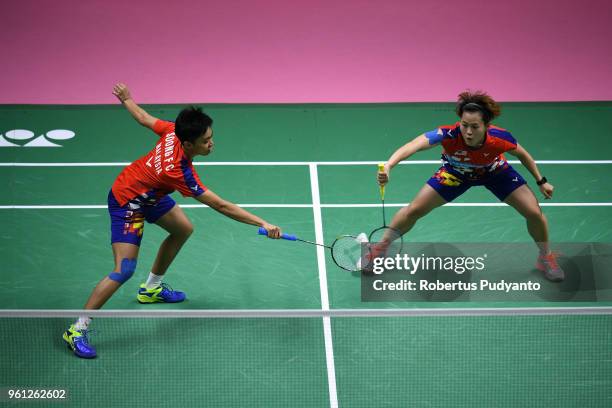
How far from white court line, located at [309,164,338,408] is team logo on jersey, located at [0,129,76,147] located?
2980 millimetres

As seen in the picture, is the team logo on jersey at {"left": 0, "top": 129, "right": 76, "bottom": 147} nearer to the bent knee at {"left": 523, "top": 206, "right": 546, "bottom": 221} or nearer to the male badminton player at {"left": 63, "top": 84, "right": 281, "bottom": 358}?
the male badminton player at {"left": 63, "top": 84, "right": 281, "bottom": 358}

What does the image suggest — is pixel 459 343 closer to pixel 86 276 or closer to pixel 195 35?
pixel 86 276

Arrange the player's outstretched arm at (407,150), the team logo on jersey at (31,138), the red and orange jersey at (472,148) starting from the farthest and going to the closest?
the team logo on jersey at (31,138)
the red and orange jersey at (472,148)
the player's outstretched arm at (407,150)

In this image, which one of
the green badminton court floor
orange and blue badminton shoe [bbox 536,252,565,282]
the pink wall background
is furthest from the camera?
the pink wall background

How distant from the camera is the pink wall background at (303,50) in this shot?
36.6ft

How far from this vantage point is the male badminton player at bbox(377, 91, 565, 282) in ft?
21.4

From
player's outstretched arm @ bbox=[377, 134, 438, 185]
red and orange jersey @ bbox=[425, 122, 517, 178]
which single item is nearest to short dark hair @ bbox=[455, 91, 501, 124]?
red and orange jersey @ bbox=[425, 122, 517, 178]

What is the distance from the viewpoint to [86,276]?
296 inches

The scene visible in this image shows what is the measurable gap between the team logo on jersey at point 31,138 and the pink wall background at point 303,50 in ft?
3.02

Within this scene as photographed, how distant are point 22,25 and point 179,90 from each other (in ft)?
9.42

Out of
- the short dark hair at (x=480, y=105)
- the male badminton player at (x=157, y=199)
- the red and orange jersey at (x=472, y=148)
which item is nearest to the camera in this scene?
the male badminton player at (x=157, y=199)

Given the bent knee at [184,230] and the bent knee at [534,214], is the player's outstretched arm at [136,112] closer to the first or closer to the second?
the bent knee at [184,230]

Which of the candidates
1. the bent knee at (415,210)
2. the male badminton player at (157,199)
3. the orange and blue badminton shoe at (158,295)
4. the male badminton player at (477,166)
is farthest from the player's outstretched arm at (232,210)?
the bent knee at (415,210)

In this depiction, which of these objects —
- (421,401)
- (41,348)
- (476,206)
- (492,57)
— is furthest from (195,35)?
(421,401)
